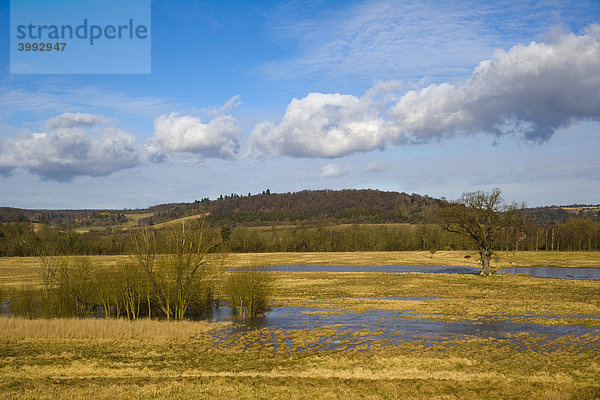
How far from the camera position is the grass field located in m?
15.9

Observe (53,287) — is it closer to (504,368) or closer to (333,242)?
(504,368)

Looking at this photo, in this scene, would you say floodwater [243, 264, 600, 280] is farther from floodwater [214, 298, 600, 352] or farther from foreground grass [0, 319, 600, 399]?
foreground grass [0, 319, 600, 399]

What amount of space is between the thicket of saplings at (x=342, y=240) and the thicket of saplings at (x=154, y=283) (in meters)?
81.2

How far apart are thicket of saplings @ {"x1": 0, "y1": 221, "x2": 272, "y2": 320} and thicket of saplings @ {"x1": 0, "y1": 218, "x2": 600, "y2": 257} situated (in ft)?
266

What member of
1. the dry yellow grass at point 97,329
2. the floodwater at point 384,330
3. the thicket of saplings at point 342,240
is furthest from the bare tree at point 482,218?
the thicket of saplings at point 342,240

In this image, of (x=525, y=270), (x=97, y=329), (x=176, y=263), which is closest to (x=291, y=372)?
(x=97, y=329)

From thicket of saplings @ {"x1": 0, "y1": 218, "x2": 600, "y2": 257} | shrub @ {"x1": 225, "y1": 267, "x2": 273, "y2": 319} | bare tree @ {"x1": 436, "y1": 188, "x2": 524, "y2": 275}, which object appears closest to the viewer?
shrub @ {"x1": 225, "y1": 267, "x2": 273, "y2": 319}

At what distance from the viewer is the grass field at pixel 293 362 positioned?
15.9 m

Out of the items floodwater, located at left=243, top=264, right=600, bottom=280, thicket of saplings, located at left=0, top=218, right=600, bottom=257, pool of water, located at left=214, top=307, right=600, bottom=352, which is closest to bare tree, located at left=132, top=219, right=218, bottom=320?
pool of water, located at left=214, top=307, right=600, bottom=352

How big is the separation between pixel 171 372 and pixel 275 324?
41.2 feet

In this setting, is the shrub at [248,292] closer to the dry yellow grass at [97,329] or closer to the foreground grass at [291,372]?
the dry yellow grass at [97,329]

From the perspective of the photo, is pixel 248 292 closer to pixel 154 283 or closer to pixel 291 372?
pixel 154 283

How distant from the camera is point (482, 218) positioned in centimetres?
5562

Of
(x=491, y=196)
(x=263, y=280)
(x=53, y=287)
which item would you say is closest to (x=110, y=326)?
(x=53, y=287)
